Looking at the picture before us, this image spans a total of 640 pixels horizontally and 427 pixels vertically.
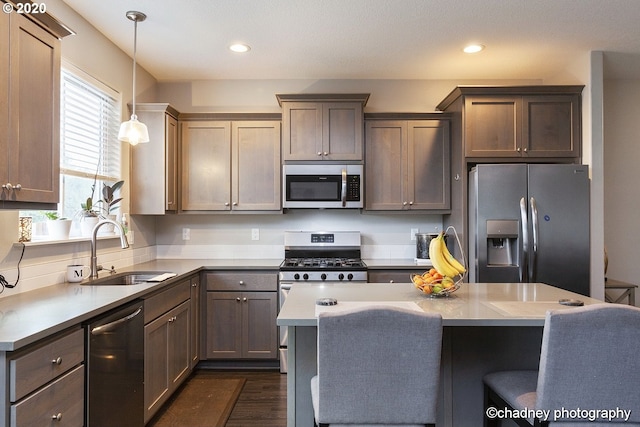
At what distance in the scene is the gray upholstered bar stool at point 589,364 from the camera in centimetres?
130

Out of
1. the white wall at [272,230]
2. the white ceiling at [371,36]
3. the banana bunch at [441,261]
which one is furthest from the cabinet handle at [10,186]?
the white wall at [272,230]

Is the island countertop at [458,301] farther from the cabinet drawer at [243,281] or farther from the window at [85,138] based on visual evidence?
the window at [85,138]

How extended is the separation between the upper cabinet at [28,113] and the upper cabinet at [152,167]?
4.88 feet

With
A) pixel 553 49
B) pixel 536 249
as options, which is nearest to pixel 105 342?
pixel 536 249

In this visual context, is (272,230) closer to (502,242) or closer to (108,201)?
(108,201)

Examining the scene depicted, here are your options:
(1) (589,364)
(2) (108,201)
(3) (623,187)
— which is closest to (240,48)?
(2) (108,201)

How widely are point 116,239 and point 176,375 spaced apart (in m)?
1.13

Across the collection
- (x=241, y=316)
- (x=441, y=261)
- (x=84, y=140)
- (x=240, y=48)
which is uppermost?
(x=240, y=48)

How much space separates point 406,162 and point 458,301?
2.00 metres

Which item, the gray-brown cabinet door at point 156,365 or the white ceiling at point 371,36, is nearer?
the gray-brown cabinet door at point 156,365

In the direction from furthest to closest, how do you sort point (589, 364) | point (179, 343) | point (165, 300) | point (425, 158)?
point (425, 158) < point (179, 343) < point (165, 300) < point (589, 364)

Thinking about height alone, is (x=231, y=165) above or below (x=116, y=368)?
above

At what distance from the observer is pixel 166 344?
8.75 feet

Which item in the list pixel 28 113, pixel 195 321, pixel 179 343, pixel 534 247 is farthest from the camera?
pixel 195 321
